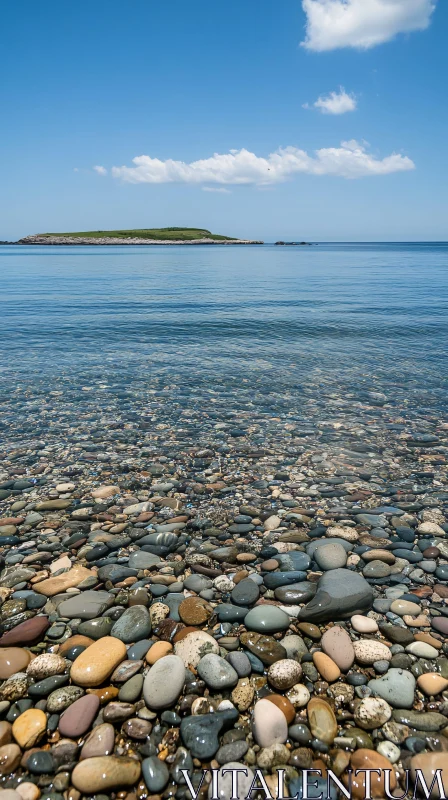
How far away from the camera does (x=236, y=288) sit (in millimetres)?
34656

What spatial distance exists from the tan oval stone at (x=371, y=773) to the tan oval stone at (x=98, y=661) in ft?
6.62

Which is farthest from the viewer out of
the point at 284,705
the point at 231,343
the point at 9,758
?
the point at 231,343

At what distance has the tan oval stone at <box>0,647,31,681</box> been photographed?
359 cm

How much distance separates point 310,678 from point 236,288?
33206 millimetres

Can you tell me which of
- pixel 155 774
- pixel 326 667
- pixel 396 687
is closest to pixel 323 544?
pixel 326 667

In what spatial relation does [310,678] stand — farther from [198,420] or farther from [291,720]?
[198,420]

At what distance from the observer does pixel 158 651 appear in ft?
12.5

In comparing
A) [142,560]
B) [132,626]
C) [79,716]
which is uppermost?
[79,716]

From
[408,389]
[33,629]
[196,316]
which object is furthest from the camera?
[196,316]

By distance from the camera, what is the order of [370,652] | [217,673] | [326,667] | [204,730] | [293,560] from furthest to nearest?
[293,560], [370,652], [326,667], [217,673], [204,730]

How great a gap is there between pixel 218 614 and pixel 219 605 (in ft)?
0.45

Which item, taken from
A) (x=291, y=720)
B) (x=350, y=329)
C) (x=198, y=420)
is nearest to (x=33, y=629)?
(x=291, y=720)

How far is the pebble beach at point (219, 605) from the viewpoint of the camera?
297 cm

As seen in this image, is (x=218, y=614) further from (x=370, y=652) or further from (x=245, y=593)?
(x=370, y=652)
